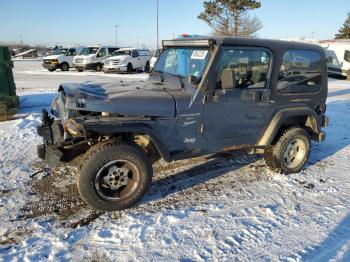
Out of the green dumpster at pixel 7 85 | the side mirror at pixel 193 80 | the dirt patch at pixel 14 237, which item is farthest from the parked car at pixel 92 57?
the dirt patch at pixel 14 237

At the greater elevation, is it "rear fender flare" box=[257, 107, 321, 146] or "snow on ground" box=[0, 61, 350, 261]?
"rear fender flare" box=[257, 107, 321, 146]

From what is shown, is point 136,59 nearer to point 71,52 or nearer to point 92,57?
point 92,57

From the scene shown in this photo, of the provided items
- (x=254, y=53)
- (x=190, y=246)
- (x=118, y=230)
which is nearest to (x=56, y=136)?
(x=118, y=230)

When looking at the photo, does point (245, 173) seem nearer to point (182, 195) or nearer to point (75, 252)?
point (182, 195)

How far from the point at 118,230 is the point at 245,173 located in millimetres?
2414

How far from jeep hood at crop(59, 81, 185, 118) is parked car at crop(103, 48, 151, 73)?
1880 centimetres

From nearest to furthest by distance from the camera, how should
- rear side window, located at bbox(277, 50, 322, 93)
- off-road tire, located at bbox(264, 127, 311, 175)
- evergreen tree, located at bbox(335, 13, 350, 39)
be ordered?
rear side window, located at bbox(277, 50, 322, 93) → off-road tire, located at bbox(264, 127, 311, 175) → evergreen tree, located at bbox(335, 13, 350, 39)

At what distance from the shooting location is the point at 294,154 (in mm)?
5219

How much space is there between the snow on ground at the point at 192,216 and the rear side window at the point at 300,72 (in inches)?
52.7

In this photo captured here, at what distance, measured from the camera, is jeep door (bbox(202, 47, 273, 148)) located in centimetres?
414

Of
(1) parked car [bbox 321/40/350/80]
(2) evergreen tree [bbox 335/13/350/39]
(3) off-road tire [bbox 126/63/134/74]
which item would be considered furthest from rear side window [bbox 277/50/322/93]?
(2) evergreen tree [bbox 335/13/350/39]

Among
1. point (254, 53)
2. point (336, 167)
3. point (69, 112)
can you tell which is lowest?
point (336, 167)

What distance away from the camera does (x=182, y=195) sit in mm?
4336

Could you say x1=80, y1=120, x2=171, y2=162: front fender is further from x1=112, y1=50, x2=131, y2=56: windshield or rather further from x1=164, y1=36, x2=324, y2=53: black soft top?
x1=112, y1=50, x2=131, y2=56: windshield
